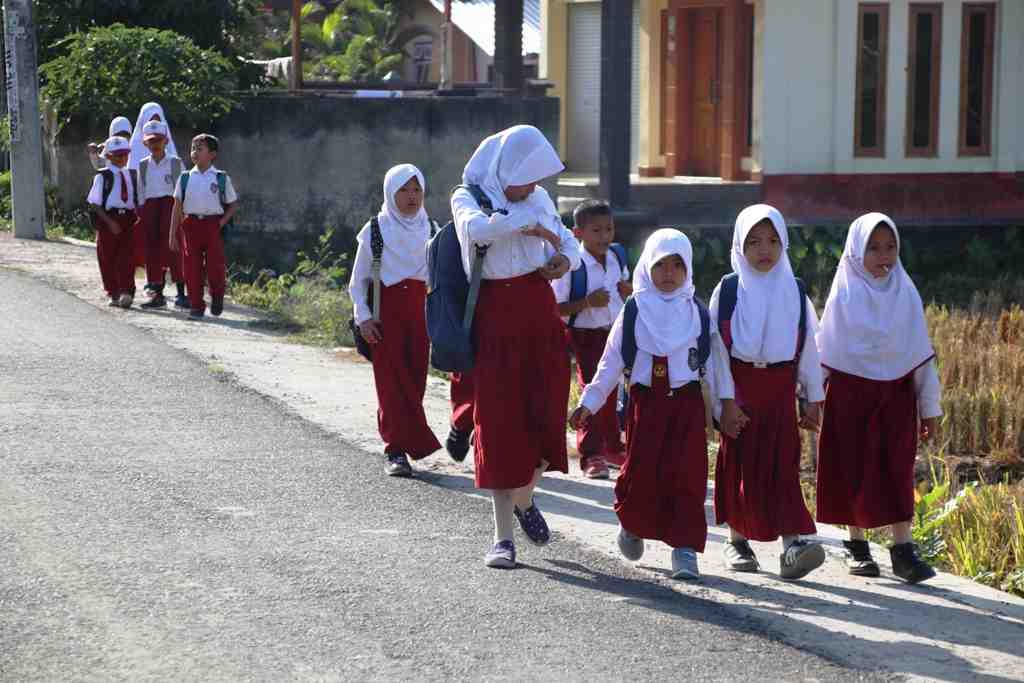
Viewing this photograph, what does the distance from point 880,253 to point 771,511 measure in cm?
111

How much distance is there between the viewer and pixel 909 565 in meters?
7.02

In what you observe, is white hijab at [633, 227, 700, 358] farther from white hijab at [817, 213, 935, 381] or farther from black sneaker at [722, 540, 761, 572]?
black sneaker at [722, 540, 761, 572]

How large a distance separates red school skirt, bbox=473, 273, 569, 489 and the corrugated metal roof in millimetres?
Answer: 25682

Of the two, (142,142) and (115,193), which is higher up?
(142,142)

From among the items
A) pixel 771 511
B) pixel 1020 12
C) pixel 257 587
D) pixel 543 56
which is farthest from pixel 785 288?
pixel 543 56

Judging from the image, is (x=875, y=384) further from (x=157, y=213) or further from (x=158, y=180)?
(x=157, y=213)

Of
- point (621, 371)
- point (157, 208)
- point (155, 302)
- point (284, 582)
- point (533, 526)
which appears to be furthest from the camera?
point (155, 302)

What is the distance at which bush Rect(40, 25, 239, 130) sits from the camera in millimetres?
19500

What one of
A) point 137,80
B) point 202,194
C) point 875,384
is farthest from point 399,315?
point 137,80

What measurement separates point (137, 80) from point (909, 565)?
14303 millimetres

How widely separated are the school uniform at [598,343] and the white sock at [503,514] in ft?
6.58

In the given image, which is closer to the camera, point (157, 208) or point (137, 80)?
point (157, 208)

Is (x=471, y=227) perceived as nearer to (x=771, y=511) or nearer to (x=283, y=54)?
(x=771, y=511)

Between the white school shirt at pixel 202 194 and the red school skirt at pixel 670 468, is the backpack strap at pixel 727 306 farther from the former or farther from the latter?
the white school shirt at pixel 202 194
